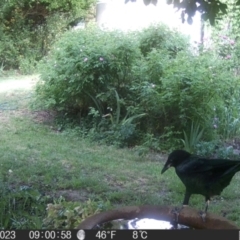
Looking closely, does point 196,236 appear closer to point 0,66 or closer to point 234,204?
point 234,204

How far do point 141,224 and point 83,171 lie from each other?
85.5 inches

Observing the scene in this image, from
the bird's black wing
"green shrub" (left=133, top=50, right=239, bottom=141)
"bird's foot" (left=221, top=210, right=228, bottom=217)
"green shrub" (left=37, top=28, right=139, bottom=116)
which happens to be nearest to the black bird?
the bird's black wing

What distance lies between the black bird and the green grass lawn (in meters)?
1.07

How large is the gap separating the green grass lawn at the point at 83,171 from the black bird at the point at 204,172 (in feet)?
3.52

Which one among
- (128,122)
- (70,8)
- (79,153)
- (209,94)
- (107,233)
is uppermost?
(70,8)

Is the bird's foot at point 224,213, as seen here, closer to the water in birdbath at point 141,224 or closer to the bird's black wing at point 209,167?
the bird's black wing at point 209,167

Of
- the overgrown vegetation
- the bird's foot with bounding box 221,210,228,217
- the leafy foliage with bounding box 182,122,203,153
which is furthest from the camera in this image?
the leafy foliage with bounding box 182,122,203,153

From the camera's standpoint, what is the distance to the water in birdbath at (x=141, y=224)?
1516 millimetres

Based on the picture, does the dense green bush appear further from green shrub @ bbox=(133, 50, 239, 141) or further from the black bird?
the black bird

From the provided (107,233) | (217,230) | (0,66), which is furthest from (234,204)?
(0,66)

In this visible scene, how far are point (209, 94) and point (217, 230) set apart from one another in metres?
3.08

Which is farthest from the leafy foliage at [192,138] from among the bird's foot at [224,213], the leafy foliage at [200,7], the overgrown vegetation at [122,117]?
the leafy foliage at [200,7]

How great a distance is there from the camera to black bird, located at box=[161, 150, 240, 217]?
160 centimetres

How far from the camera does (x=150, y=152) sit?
4.23 meters
